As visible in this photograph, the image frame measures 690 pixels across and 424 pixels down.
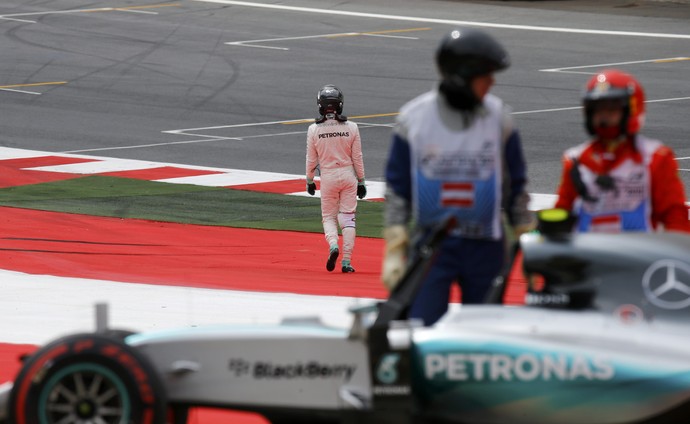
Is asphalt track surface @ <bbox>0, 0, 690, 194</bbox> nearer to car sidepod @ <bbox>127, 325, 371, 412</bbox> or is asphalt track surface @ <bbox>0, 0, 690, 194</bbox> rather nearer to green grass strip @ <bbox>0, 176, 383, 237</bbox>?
green grass strip @ <bbox>0, 176, 383, 237</bbox>

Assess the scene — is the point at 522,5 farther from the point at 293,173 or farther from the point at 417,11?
the point at 293,173

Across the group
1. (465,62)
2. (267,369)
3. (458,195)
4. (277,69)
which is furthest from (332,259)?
(277,69)

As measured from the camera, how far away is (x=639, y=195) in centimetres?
639

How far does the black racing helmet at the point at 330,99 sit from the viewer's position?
13977mm

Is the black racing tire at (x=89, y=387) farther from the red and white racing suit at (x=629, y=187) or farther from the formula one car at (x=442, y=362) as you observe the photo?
the red and white racing suit at (x=629, y=187)

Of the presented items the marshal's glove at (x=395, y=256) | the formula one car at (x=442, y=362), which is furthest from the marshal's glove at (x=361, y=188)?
the formula one car at (x=442, y=362)

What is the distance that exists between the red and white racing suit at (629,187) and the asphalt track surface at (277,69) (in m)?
12.2

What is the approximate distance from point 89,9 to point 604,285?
3089 centimetres

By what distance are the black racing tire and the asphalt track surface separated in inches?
527

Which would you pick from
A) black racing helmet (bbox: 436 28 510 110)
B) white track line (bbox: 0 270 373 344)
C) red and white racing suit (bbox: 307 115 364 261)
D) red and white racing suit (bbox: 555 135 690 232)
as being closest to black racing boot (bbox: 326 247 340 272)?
red and white racing suit (bbox: 307 115 364 261)

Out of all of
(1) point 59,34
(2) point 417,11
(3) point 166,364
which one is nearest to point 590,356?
(3) point 166,364

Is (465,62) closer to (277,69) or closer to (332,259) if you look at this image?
(332,259)

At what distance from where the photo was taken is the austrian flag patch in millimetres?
6113

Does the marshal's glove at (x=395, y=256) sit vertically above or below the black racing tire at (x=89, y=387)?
above
